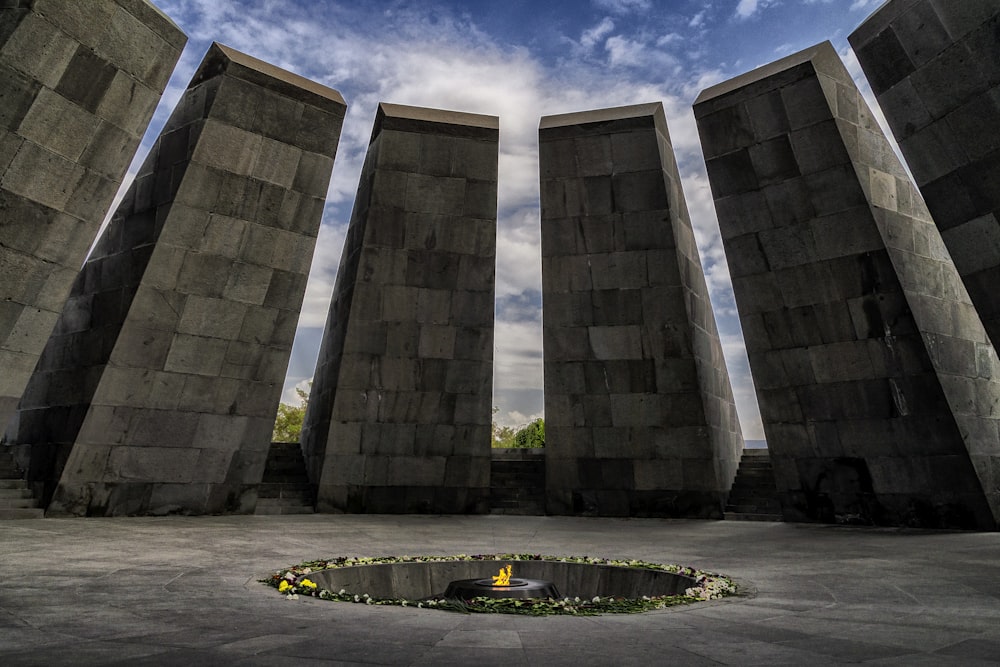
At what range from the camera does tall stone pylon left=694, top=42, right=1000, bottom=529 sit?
13234 mm

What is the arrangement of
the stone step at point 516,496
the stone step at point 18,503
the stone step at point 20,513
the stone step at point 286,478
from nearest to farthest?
the stone step at point 20,513, the stone step at point 18,503, the stone step at point 286,478, the stone step at point 516,496

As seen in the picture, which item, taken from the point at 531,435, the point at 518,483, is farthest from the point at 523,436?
the point at 518,483

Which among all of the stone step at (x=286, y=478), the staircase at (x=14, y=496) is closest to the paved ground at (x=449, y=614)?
the staircase at (x=14, y=496)

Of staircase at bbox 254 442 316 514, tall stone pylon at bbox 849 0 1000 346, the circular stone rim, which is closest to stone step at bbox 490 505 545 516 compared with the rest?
staircase at bbox 254 442 316 514

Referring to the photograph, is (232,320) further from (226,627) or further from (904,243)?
(904,243)

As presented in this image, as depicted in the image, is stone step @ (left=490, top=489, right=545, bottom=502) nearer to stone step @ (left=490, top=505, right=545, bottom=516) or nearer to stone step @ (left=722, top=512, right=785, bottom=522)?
stone step @ (left=490, top=505, right=545, bottom=516)

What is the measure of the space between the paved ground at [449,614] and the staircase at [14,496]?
5.67ft

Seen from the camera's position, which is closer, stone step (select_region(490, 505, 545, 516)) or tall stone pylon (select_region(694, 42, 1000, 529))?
tall stone pylon (select_region(694, 42, 1000, 529))

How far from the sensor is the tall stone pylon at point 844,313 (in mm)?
13234

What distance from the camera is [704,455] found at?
16.2m

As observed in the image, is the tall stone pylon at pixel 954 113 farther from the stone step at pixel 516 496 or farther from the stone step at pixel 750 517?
the stone step at pixel 516 496

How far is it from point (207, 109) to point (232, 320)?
4.18 metres

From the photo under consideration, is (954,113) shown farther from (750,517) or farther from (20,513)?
(20,513)

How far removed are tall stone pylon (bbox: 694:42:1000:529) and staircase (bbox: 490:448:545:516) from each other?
5759mm
